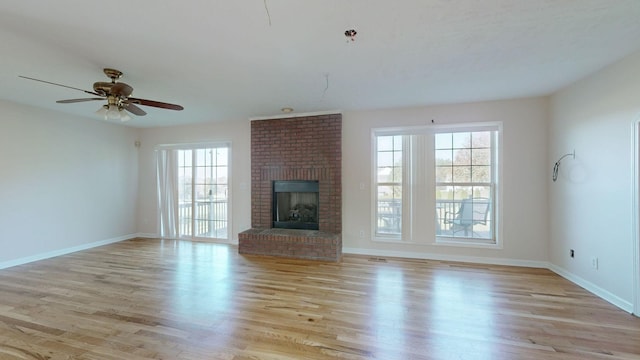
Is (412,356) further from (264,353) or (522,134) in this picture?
(522,134)

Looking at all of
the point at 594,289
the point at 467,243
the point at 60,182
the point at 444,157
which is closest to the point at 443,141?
the point at 444,157

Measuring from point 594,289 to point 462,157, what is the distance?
2220mm

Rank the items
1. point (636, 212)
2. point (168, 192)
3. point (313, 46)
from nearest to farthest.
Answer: point (313, 46), point (636, 212), point (168, 192)

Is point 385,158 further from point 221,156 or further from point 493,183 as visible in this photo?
point 221,156

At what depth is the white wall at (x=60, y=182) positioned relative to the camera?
13.4ft

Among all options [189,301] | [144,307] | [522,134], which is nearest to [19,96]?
[144,307]

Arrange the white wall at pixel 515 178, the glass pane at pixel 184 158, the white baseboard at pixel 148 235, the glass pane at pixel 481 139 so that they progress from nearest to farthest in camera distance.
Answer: the white wall at pixel 515 178 → the glass pane at pixel 481 139 → the glass pane at pixel 184 158 → the white baseboard at pixel 148 235

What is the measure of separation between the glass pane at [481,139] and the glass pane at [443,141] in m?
0.34

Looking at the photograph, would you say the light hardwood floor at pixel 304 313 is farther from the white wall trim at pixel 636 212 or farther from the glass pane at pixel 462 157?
the glass pane at pixel 462 157

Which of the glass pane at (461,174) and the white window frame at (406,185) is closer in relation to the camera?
the glass pane at (461,174)

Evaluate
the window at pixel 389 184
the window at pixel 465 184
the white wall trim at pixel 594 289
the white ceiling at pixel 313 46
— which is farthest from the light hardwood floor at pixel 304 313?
the white ceiling at pixel 313 46

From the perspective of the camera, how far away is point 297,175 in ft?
16.2

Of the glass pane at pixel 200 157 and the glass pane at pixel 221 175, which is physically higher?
the glass pane at pixel 200 157

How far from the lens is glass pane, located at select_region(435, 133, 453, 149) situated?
4.36 m
